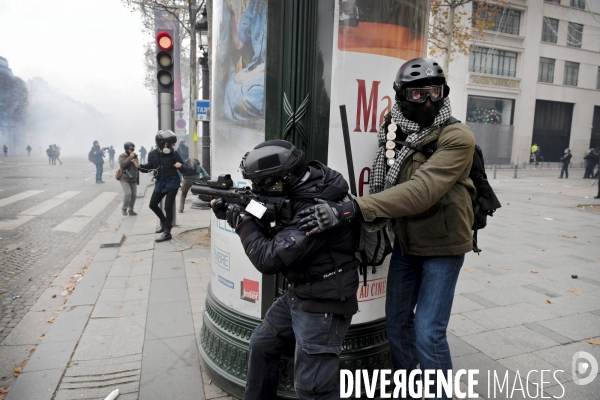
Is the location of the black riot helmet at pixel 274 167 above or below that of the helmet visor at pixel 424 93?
below

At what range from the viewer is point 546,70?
36.3 metres

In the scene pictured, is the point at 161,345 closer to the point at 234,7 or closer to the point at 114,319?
the point at 114,319

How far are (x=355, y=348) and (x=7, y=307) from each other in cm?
407

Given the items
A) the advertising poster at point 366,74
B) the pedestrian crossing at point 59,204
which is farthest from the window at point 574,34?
the advertising poster at point 366,74

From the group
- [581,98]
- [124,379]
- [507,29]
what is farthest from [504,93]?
[124,379]

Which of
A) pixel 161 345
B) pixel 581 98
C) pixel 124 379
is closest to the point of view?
pixel 124 379

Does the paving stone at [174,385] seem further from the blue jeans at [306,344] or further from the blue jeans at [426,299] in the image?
the blue jeans at [426,299]

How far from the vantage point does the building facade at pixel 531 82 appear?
33.0 meters

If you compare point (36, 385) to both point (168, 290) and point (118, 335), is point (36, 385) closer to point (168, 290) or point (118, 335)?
point (118, 335)

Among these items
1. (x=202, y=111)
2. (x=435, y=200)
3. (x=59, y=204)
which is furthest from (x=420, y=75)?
(x=59, y=204)

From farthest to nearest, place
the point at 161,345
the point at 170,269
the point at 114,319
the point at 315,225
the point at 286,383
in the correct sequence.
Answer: the point at 170,269 < the point at 114,319 < the point at 161,345 < the point at 286,383 < the point at 315,225

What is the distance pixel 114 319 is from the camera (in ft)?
14.1

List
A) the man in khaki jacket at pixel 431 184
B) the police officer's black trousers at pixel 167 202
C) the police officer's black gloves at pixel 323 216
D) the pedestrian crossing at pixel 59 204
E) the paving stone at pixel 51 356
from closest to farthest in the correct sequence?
the police officer's black gloves at pixel 323 216
the man in khaki jacket at pixel 431 184
the paving stone at pixel 51 356
the police officer's black trousers at pixel 167 202
the pedestrian crossing at pixel 59 204

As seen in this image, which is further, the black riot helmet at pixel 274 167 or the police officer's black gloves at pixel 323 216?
the black riot helmet at pixel 274 167
